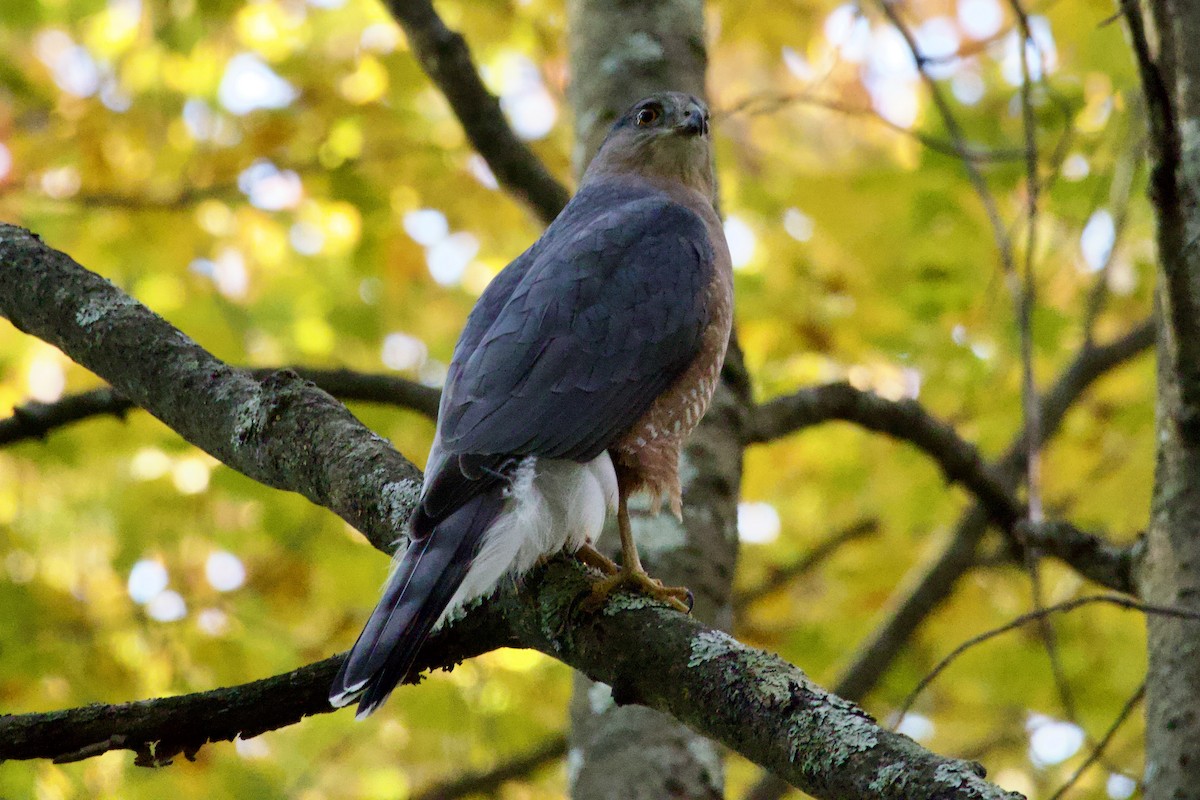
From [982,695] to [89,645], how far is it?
415cm

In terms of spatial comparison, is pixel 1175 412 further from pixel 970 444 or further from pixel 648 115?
pixel 648 115

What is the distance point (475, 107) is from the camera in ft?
13.7

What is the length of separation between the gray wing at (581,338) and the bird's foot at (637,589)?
1.05ft

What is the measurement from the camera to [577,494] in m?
2.95

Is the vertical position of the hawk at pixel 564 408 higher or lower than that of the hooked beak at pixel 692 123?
lower

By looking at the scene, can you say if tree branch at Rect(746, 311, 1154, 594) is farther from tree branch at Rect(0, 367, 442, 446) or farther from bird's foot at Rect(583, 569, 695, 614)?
tree branch at Rect(0, 367, 442, 446)

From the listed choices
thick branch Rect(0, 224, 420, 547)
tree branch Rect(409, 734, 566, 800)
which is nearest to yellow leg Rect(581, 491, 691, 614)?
thick branch Rect(0, 224, 420, 547)

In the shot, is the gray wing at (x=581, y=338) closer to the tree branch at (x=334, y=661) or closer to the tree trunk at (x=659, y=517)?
the tree branch at (x=334, y=661)

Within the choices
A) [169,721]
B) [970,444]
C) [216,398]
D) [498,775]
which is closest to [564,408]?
[216,398]

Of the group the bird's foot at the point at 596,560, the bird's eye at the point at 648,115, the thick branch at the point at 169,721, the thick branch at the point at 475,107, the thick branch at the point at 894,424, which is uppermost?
the bird's eye at the point at 648,115

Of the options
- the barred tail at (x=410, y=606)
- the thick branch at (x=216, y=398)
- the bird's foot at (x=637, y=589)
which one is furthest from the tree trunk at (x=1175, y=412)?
the thick branch at (x=216, y=398)

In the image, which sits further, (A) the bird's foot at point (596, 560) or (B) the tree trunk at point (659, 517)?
(B) the tree trunk at point (659, 517)

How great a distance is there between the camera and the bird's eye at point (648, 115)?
13.7 feet

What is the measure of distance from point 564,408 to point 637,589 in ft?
1.59
